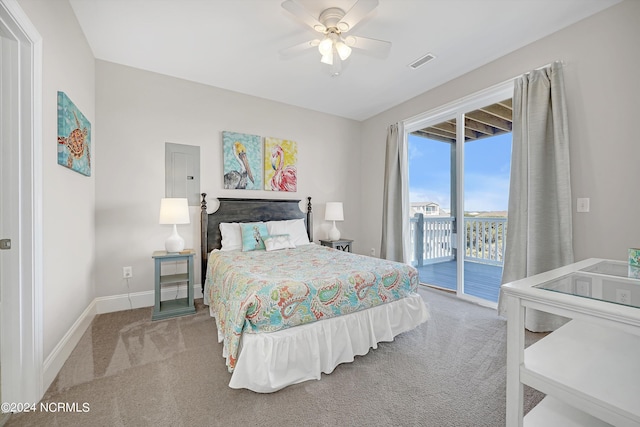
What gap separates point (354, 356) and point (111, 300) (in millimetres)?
2803

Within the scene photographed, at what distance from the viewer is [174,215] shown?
9.39 ft

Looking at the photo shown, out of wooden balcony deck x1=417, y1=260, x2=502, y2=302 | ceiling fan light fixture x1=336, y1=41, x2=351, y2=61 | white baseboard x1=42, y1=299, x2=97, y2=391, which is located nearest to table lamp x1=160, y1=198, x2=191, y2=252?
white baseboard x1=42, y1=299, x2=97, y2=391

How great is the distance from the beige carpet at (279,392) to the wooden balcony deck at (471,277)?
104 cm

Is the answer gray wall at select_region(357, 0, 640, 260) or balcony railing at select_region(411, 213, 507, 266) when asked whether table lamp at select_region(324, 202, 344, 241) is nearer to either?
balcony railing at select_region(411, 213, 507, 266)

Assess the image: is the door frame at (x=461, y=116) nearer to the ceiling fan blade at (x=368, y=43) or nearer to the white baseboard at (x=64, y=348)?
the ceiling fan blade at (x=368, y=43)

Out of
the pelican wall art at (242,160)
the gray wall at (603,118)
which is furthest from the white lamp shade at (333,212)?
the gray wall at (603,118)

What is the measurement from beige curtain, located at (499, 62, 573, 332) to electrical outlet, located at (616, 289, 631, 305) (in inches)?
63.4

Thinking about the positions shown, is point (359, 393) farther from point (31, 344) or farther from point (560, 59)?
point (560, 59)

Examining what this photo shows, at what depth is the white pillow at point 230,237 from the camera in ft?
10.8

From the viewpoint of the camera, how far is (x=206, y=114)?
351 centimetres

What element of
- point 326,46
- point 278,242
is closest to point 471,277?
point 278,242

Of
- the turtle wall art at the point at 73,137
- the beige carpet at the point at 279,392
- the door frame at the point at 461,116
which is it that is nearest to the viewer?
the beige carpet at the point at 279,392

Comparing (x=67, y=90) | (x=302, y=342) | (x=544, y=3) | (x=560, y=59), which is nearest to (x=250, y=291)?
(x=302, y=342)

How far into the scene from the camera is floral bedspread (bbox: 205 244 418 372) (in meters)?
1.66
